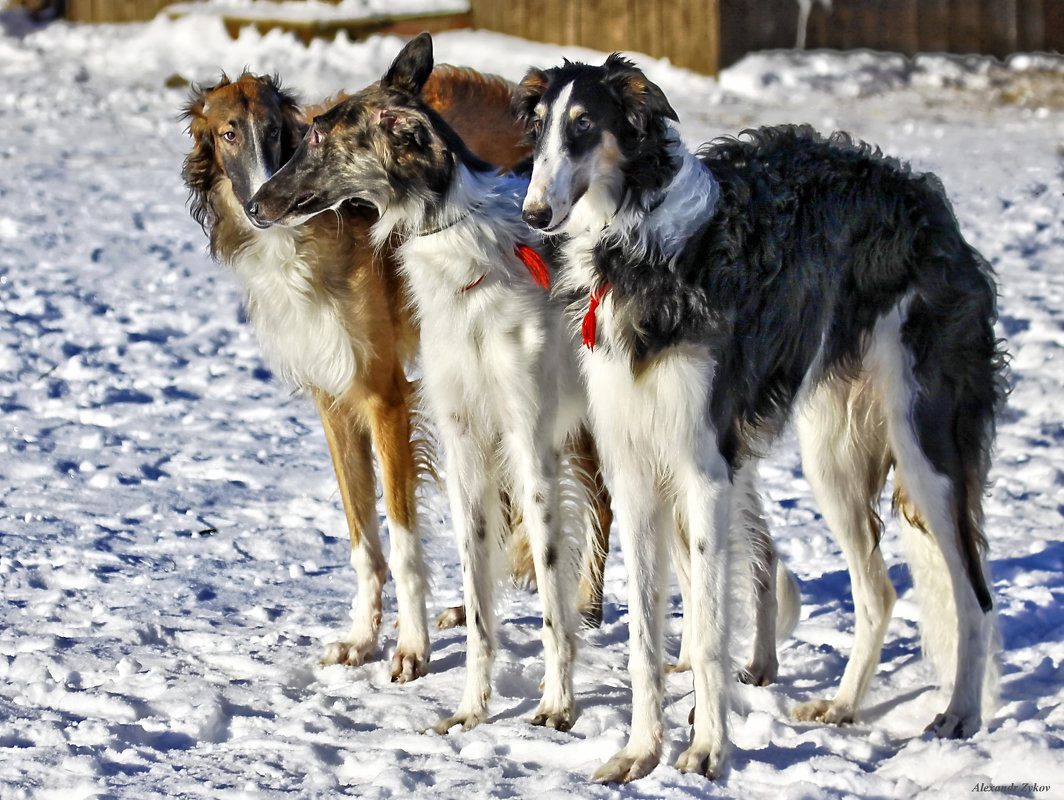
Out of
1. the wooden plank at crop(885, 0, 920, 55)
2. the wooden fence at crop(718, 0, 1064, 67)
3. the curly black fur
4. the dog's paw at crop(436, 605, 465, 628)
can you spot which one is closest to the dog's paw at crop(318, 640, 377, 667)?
the dog's paw at crop(436, 605, 465, 628)

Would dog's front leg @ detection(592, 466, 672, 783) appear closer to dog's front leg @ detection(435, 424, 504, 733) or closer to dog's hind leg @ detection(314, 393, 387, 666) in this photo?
dog's front leg @ detection(435, 424, 504, 733)

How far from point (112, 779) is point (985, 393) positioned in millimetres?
2717

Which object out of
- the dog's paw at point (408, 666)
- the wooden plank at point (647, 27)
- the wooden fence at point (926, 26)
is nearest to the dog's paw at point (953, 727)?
the dog's paw at point (408, 666)

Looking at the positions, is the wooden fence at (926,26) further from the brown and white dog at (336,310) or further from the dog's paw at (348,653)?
the dog's paw at (348,653)

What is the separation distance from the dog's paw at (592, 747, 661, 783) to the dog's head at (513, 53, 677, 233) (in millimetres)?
1448

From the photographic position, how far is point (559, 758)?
3695 millimetres

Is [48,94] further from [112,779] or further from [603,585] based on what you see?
[112,779]

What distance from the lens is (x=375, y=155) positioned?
3.88m

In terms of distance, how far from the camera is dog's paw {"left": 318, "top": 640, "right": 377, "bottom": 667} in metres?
4.47

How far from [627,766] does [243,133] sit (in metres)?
2.37

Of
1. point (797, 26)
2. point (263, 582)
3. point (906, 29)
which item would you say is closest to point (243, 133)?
point (263, 582)

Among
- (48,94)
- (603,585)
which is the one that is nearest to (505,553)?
(603,585)

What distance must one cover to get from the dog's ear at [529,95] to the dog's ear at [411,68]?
1.74 ft

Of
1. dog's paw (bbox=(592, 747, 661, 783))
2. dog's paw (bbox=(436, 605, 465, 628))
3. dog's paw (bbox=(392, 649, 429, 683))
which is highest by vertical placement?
dog's paw (bbox=(592, 747, 661, 783))
